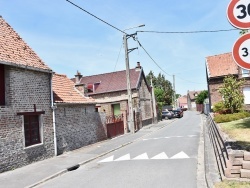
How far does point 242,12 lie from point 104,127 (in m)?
19.1

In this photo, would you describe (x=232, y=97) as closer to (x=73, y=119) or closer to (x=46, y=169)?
(x=73, y=119)

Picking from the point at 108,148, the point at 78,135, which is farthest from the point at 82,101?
the point at 108,148

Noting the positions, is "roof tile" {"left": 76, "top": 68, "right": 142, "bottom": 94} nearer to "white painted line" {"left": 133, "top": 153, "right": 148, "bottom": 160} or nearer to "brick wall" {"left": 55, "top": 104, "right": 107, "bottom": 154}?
"brick wall" {"left": 55, "top": 104, "right": 107, "bottom": 154}

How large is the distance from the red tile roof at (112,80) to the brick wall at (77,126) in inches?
649

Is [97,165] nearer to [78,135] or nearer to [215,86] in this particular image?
[78,135]

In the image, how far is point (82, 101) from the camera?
20.7 m

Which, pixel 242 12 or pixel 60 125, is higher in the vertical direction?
pixel 242 12

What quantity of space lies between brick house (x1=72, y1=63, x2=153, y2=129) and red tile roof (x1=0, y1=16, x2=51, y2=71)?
22.0 m

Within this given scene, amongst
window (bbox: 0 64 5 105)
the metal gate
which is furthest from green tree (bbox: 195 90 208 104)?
window (bbox: 0 64 5 105)

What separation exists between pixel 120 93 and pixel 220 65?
1447cm

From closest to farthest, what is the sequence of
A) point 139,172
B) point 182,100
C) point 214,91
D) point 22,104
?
point 139,172 → point 22,104 → point 214,91 → point 182,100

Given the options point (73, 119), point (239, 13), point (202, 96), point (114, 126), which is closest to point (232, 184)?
point (239, 13)

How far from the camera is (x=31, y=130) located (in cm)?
1482

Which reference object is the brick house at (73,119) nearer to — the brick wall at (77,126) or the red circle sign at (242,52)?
the brick wall at (77,126)
